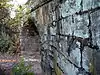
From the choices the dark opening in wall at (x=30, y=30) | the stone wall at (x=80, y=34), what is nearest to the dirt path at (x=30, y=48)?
the dark opening in wall at (x=30, y=30)

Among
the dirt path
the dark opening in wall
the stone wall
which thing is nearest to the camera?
the stone wall

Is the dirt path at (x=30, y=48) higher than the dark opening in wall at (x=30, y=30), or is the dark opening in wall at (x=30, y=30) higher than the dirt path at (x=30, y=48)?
the dark opening in wall at (x=30, y=30)

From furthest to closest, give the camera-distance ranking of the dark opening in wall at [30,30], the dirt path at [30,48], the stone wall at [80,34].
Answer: the dirt path at [30,48], the dark opening in wall at [30,30], the stone wall at [80,34]

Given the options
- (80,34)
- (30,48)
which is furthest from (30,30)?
(80,34)

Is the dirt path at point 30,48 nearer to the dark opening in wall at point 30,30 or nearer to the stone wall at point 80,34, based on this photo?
the dark opening in wall at point 30,30

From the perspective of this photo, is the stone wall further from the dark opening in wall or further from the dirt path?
the dirt path

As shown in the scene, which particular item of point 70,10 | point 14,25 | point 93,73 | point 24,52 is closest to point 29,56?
point 24,52

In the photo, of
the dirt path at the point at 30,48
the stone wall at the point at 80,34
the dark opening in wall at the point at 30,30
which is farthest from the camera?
the dirt path at the point at 30,48

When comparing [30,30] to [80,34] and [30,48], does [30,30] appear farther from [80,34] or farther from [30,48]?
[80,34]

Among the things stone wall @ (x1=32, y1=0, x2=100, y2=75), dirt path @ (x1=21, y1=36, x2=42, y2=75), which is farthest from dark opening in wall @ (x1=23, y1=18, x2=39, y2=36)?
stone wall @ (x1=32, y1=0, x2=100, y2=75)

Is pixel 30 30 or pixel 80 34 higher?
pixel 80 34

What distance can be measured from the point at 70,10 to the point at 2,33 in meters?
6.82

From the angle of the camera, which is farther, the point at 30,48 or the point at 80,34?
the point at 30,48

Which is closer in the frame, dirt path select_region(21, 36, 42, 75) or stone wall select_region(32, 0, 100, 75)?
stone wall select_region(32, 0, 100, 75)
